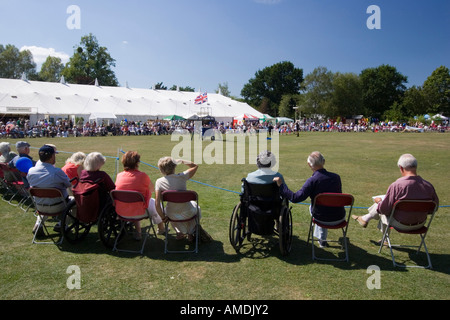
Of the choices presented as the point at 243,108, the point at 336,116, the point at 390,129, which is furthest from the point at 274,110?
the point at 390,129

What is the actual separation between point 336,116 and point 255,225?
220ft

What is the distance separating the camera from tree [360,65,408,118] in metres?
77.1

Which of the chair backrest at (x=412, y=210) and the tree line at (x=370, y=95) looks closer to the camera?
the chair backrest at (x=412, y=210)

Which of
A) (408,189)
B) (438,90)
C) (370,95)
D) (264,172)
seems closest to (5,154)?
(264,172)

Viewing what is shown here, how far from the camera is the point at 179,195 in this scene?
416cm

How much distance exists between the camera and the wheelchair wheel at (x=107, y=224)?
434 centimetres

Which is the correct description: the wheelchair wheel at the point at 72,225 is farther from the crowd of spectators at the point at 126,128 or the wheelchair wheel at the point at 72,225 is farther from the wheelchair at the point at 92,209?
the crowd of spectators at the point at 126,128

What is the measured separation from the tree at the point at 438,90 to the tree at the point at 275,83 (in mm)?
34404

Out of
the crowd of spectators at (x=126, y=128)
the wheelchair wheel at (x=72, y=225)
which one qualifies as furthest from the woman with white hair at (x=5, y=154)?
the crowd of spectators at (x=126, y=128)

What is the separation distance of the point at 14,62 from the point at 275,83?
72144mm

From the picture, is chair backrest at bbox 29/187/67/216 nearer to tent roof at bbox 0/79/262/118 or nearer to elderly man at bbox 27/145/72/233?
elderly man at bbox 27/145/72/233

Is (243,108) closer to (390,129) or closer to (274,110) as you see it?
(390,129)

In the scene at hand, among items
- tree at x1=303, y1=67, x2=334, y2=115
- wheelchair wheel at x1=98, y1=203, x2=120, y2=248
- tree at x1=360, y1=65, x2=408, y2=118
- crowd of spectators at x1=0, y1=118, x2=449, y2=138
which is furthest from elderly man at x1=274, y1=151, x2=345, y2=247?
tree at x1=360, y1=65, x2=408, y2=118
